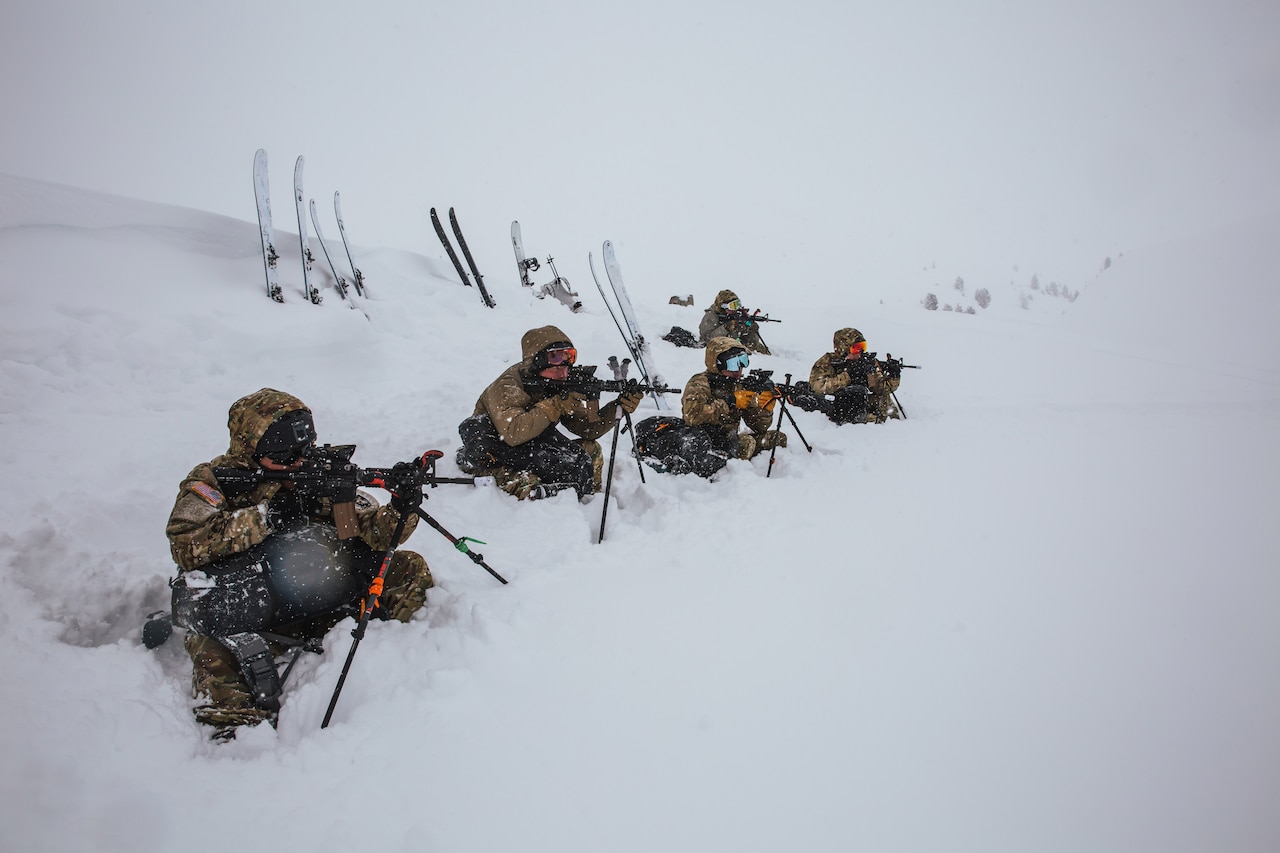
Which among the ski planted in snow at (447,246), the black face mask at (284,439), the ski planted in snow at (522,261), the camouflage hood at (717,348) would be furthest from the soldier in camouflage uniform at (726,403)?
the ski planted in snow at (522,261)

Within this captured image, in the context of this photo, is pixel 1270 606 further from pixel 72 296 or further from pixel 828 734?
pixel 72 296

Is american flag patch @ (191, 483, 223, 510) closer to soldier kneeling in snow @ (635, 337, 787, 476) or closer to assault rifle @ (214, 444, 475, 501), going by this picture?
assault rifle @ (214, 444, 475, 501)

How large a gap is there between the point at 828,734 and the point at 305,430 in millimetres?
3468

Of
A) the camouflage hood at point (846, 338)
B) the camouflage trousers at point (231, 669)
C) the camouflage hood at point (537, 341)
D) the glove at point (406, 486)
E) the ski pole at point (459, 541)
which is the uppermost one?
the camouflage hood at point (537, 341)

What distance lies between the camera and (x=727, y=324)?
13.0 meters

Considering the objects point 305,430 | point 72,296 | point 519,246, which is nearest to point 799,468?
point 305,430

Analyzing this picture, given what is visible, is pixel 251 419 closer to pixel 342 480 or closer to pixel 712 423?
pixel 342 480

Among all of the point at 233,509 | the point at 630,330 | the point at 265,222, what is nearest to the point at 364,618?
the point at 233,509

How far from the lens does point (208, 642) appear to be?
2.92m

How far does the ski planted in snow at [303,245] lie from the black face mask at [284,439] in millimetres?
7886

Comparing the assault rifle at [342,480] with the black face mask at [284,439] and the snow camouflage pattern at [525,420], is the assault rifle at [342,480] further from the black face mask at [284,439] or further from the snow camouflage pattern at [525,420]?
the snow camouflage pattern at [525,420]

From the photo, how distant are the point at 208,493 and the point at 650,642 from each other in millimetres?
2719

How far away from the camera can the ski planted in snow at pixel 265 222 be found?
9.36m

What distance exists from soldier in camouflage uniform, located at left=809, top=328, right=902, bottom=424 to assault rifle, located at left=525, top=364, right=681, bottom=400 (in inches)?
195
